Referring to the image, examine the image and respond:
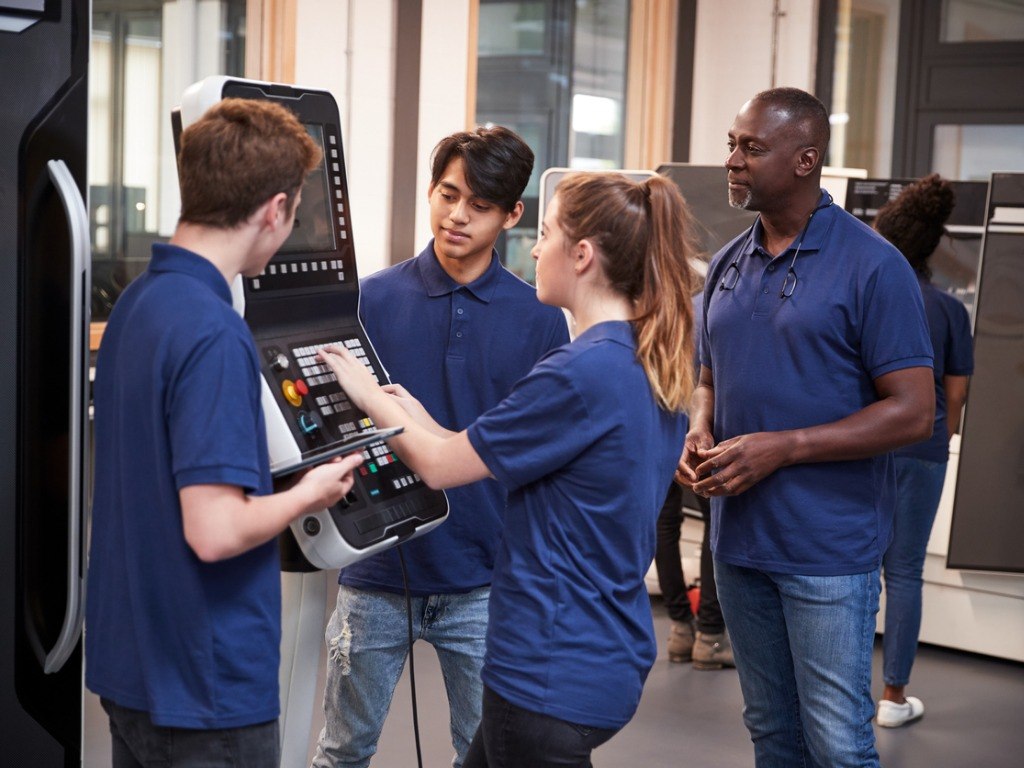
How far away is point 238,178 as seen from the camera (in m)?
1.30

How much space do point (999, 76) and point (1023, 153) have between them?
1.29 ft

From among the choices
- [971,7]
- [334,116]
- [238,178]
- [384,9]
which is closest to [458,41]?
[384,9]

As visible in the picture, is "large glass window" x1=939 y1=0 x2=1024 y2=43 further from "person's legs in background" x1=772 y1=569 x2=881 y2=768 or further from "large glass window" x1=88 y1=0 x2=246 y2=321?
"person's legs in background" x1=772 y1=569 x2=881 y2=768

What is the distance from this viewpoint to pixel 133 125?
4340 millimetres

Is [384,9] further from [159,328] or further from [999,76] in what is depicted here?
[159,328]

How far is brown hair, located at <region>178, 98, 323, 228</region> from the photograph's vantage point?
131 centimetres

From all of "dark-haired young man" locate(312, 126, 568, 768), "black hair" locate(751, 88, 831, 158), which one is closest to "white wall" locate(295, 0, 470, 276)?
"dark-haired young man" locate(312, 126, 568, 768)

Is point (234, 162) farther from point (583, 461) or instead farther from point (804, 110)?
point (804, 110)

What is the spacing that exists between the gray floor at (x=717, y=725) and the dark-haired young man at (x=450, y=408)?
1.12 meters

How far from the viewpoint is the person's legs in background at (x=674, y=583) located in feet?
13.2

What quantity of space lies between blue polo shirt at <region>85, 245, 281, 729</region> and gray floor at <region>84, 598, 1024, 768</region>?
1.81 m

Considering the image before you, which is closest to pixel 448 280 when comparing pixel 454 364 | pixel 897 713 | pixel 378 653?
pixel 454 364

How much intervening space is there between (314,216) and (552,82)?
15.6 feet

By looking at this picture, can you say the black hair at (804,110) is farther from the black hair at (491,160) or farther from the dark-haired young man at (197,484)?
the dark-haired young man at (197,484)
